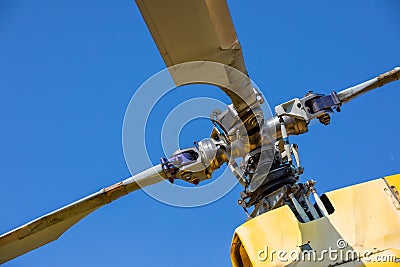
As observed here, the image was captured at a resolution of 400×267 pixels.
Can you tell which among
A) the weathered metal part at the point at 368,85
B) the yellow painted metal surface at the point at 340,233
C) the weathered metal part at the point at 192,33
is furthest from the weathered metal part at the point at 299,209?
the weathered metal part at the point at 192,33

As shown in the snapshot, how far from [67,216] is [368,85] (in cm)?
450

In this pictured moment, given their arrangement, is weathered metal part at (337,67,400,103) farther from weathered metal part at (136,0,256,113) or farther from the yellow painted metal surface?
weathered metal part at (136,0,256,113)

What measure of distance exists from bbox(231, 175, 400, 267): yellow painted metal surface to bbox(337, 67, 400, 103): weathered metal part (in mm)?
1502

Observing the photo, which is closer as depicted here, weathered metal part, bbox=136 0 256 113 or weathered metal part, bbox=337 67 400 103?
weathered metal part, bbox=136 0 256 113

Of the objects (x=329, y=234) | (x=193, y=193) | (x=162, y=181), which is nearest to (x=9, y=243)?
(x=162, y=181)

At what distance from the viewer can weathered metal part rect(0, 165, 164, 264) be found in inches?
229

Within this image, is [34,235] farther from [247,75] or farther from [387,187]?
[387,187]

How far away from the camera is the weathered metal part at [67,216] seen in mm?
5809

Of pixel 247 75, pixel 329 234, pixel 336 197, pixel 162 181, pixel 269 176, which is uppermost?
pixel 247 75

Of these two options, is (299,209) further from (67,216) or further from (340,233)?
(67,216)

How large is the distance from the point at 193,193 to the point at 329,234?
1.90m

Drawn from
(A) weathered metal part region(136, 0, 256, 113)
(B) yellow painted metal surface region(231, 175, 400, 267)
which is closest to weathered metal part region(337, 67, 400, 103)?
(B) yellow painted metal surface region(231, 175, 400, 267)

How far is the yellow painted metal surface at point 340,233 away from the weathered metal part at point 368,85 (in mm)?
1502

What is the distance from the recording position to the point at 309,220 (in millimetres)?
4719
